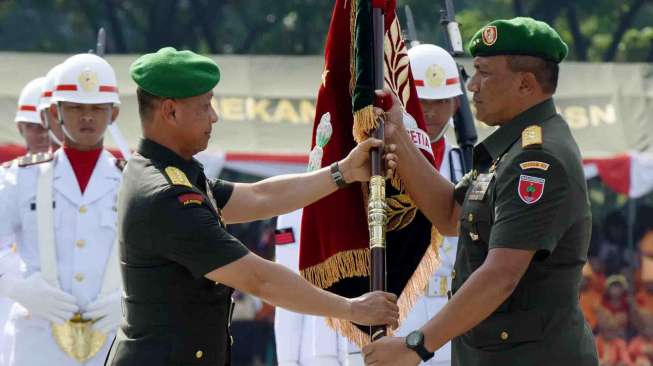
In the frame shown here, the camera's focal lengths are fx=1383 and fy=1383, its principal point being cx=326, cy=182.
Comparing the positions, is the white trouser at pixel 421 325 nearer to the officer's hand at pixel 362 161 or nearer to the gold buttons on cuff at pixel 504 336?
the officer's hand at pixel 362 161

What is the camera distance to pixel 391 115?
6133 mm

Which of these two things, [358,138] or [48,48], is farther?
[48,48]

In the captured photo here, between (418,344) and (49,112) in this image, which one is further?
(49,112)

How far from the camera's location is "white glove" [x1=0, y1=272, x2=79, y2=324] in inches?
299

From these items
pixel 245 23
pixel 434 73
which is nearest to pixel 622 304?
pixel 434 73

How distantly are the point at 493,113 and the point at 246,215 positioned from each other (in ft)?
4.17

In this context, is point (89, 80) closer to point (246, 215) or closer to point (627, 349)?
point (246, 215)

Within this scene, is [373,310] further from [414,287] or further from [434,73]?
[434,73]

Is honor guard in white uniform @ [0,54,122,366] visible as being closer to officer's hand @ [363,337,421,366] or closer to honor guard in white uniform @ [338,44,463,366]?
honor guard in white uniform @ [338,44,463,366]

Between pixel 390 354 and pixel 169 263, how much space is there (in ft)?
3.12

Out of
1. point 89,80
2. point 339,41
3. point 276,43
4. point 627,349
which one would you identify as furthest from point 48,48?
point 339,41

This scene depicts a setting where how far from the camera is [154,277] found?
17.7ft

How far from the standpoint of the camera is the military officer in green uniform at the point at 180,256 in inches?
208

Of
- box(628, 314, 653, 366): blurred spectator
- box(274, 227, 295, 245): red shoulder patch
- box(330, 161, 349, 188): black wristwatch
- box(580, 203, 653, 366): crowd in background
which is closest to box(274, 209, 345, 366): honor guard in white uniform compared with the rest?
box(274, 227, 295, 245): red shoulder patch
